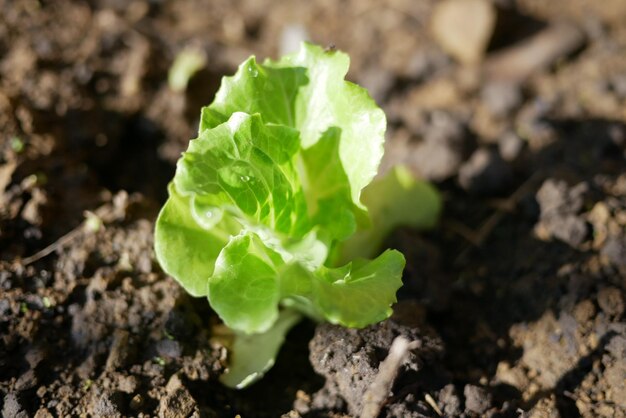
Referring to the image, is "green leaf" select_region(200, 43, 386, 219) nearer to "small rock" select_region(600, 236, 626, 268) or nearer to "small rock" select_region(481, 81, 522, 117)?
"small rock" select_region(600, 236, 626, 268)

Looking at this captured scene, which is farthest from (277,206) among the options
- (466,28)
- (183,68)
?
(466,28)

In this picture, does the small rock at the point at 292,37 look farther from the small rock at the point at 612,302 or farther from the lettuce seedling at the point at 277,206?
the small rock at the point at 612,302

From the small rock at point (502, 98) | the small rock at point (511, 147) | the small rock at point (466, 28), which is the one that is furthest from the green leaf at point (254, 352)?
the small rock at point (466, 28)

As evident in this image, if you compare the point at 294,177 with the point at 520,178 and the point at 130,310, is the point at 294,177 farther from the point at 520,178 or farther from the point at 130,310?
the point at 520,178

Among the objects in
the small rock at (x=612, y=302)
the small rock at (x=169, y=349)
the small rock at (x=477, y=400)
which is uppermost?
the small rock at (x=612, y=302)

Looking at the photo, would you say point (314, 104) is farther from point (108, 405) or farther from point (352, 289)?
point (108, 405)

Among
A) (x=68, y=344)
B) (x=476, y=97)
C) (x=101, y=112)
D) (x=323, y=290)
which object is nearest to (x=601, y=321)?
(x=323, y=290)

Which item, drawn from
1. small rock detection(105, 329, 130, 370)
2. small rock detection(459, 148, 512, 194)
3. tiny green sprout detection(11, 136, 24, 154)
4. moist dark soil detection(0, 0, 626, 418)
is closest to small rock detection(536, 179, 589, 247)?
moist dark soil detection(0, 0, 626, 418)
